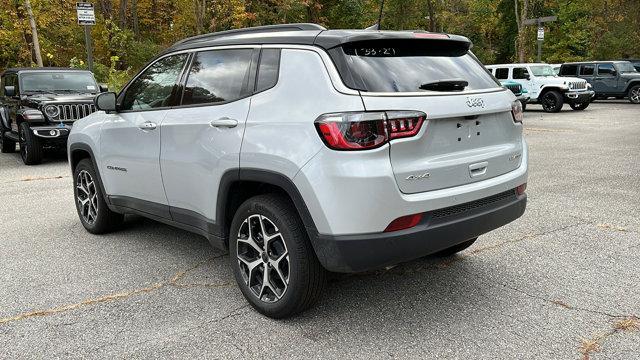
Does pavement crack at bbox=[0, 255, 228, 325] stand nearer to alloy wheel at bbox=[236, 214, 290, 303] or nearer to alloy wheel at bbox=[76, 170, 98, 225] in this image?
alloy wheel at bbox=[236, 214, 290, 303]

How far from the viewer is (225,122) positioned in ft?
11.3

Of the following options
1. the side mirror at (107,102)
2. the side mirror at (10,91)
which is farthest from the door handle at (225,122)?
the side mirror at (10,91)

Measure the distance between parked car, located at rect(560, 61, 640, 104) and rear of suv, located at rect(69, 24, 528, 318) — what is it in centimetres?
2276

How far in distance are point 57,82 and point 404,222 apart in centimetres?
1056

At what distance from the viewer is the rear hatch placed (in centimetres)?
290

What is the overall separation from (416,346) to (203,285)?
171 cm

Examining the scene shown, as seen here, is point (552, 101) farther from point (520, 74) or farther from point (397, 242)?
point (397, 242)

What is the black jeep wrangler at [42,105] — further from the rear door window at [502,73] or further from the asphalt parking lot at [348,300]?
the rear door window at [502,73]

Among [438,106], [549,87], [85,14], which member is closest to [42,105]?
[85,14]

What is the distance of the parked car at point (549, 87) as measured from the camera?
2016 centimetres

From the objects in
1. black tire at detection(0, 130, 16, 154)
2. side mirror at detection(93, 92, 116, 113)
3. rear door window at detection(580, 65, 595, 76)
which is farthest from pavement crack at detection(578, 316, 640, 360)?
rear door window at detection(580, 65, 595, 76)

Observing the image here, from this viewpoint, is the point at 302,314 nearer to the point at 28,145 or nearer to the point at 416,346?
the point at 416,346

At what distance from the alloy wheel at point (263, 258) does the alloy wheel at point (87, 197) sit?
7.83 ft

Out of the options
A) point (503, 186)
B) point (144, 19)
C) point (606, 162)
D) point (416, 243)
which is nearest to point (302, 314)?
point (416, 243)
